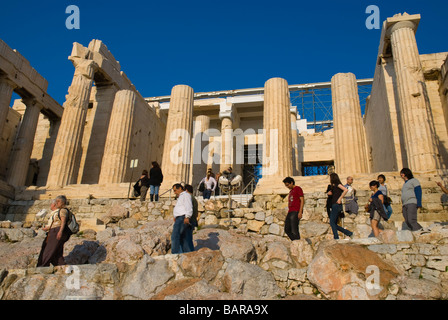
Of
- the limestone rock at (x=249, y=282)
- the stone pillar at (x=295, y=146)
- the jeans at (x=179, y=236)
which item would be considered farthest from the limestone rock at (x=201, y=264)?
the stone pillar at (x=295, y=146)

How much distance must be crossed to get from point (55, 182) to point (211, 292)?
14144 millimetres

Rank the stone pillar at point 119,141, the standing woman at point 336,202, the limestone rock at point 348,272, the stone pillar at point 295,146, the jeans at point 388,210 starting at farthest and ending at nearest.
A: 1. the stone pillar at point 295,146
2. the stone pillar at point 119,141
3. the jeans at point 388,210
4. the standing woman at point 336,202
5. the limestone rock at point 348,272

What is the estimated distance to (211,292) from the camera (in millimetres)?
4961

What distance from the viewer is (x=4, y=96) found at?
60.7 ft

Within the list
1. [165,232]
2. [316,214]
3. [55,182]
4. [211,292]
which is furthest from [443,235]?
[55,182]

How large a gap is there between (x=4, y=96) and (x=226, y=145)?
13.4m

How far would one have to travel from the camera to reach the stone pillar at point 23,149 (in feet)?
63.0

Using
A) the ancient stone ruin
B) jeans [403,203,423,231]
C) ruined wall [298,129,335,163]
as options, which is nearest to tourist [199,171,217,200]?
the ancient stone ruin

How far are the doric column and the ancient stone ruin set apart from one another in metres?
0.06

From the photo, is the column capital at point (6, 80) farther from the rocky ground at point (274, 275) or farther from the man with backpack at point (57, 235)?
the rocky ground at point (274, 275)

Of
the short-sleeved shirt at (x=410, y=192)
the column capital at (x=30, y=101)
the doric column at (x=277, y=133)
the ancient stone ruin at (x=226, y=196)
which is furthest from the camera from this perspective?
the column capital at (x=30, y=101)

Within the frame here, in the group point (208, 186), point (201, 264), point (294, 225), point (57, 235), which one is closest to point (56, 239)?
point (57, 235)

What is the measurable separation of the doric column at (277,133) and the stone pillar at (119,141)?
7.71 m
